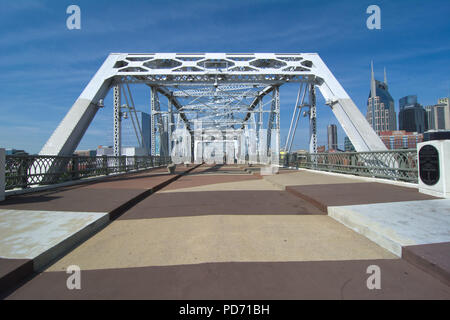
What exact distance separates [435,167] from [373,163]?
3924mm

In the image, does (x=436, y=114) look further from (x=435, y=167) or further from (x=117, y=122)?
(x=117, y=122)

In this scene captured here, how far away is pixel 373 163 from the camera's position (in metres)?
9.61

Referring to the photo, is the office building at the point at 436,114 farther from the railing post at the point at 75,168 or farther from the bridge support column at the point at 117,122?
the railing post at the point at 75,168

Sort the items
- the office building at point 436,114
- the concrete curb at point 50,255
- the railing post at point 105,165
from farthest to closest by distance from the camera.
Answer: the office building at point 436,114 < the railing post at point 105,165 < the concrete curb at point 50,255

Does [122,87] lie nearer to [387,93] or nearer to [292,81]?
[292,81]

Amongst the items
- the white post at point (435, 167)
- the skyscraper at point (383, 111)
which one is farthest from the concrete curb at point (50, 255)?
the skyscraper at point (383, 111)

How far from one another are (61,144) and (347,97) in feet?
54.5

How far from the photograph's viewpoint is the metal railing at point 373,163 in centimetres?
744

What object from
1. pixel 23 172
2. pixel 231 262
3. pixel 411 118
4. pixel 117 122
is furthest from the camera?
pixel 411 118

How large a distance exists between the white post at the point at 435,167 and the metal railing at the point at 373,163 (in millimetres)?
991

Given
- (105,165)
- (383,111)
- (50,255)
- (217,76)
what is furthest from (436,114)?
(50,255)
